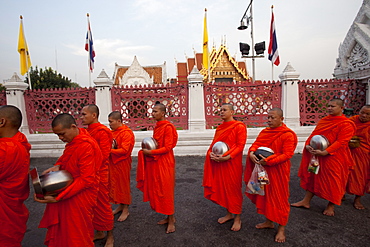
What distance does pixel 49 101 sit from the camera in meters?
7.52

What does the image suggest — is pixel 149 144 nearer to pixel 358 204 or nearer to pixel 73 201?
pixel 73 201

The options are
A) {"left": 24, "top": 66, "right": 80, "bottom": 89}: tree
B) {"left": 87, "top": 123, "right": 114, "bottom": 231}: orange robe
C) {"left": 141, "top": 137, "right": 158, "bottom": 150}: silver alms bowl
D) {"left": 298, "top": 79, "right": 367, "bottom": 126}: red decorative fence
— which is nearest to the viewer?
{"left": 87, "top": 123, "right": 114, "bottom": 231}: orange robe

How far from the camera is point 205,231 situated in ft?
9.79

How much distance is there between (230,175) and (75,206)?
6.28 feet

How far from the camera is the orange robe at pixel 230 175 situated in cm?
300

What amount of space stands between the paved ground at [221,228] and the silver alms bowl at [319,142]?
1052 millimetres

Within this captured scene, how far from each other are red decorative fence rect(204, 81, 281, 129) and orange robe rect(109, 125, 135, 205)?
4.51 metres

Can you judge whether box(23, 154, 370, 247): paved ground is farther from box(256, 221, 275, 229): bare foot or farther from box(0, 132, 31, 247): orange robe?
box(0, 132, 31, 247): orange robe

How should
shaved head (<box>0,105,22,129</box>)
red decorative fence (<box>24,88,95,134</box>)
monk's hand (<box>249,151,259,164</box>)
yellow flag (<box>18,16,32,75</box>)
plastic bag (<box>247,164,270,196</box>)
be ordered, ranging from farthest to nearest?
yellow flag (<box>18,16,32,75</box>) < red decorative fence (<box>24,88,95,134</box>) < monk's hand (<box>249,151,259,164</box>) < plastic bag (<box>247,164,270,196</box>) < shaved head (<box>0,105,22,129</box>)

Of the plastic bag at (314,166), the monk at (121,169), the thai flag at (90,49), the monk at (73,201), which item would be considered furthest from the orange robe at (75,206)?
the thai flag at (90,49)

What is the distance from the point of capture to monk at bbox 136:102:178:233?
2996mm

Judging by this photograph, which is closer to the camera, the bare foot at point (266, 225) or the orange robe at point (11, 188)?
the orange robe at point (11, 188)

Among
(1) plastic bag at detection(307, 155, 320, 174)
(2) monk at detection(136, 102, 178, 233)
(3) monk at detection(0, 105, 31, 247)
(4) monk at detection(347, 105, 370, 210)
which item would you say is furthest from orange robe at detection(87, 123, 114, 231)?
(4) monk at detection(347, 105, 370, 210)

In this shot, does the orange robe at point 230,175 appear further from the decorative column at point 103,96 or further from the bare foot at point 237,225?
the decorative column at point 103,96
